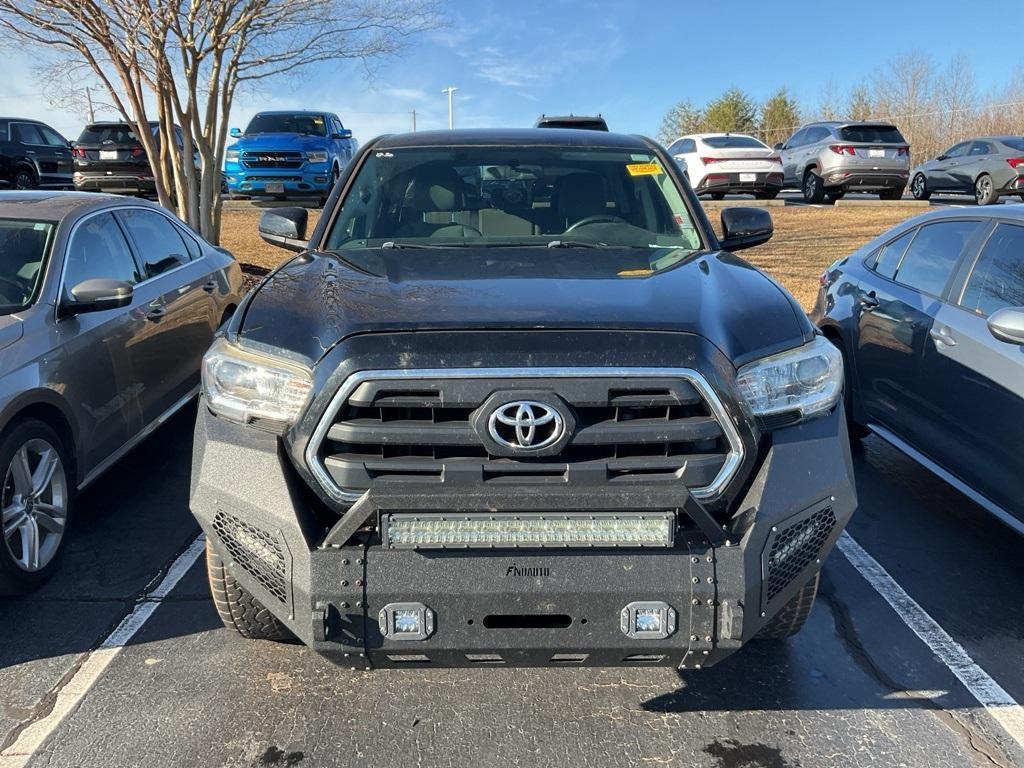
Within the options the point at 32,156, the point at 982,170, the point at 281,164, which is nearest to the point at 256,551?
the point at 281,164

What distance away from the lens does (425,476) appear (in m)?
2.34

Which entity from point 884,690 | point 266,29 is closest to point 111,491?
point 884,690

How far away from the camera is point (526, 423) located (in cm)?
229

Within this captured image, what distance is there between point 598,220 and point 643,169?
50cm

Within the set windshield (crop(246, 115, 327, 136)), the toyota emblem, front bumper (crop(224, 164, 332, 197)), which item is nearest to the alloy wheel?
the toyota emblem

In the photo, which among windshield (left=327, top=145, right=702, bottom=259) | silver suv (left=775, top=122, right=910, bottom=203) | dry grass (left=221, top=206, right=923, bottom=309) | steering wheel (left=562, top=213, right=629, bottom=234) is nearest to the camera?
windshield (left=327, top=145, right=702, bottom=259)

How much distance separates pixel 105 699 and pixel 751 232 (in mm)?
3396

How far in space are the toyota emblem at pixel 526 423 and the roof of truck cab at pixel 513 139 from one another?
223 centimetres

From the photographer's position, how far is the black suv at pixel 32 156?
20016mm

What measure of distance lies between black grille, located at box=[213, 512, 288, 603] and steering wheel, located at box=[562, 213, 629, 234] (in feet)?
6.76

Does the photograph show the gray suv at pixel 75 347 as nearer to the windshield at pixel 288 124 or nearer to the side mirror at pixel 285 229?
the side mirror at pixel 285 229

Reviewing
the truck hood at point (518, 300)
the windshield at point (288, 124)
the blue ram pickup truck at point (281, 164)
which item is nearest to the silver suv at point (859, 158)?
the blue ram pickup truck at point (281, 164)

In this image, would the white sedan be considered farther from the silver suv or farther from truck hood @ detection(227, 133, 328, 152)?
truck hood @ detection(227, 133, 328, 152)

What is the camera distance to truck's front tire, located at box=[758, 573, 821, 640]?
285cm
